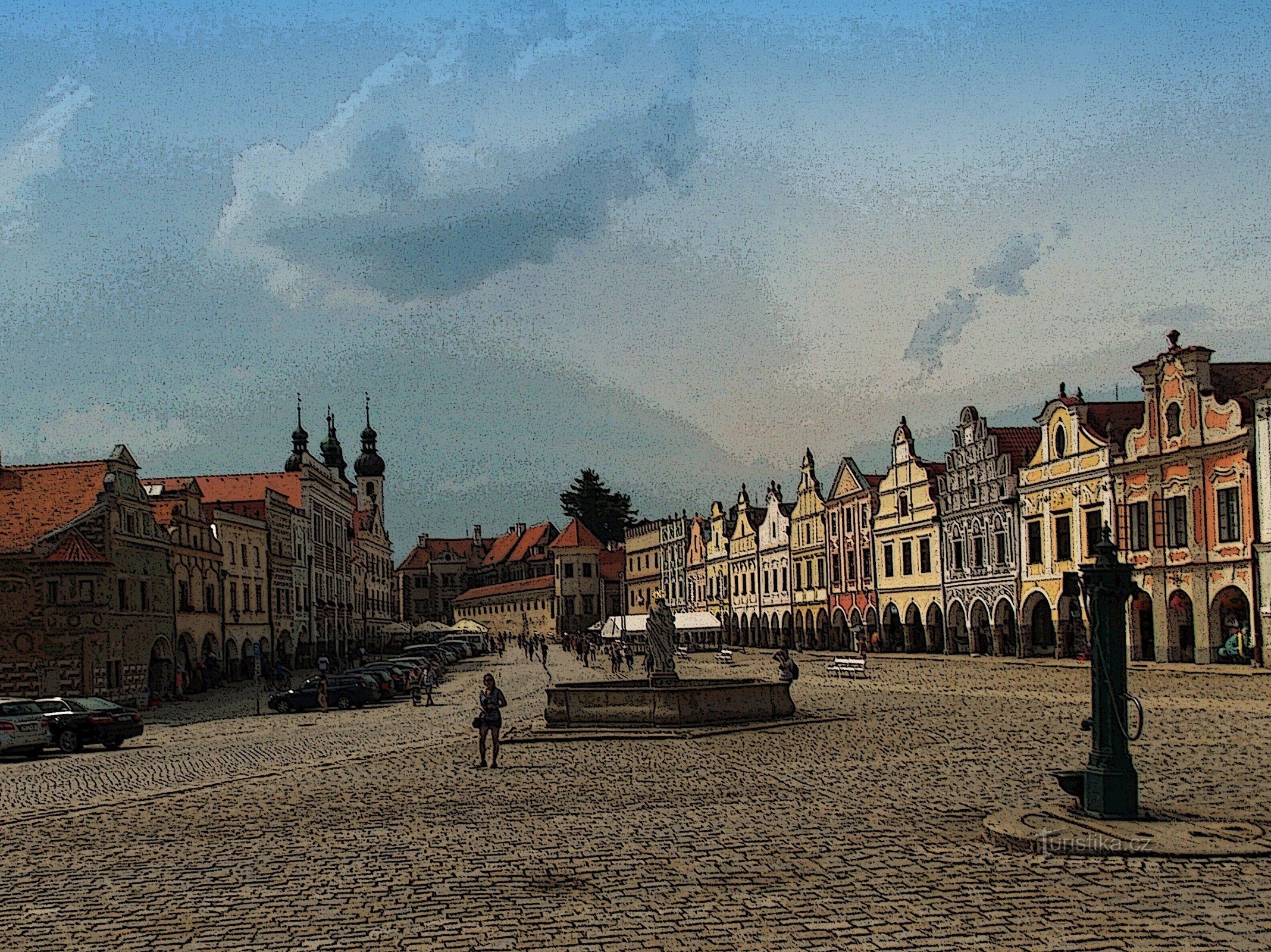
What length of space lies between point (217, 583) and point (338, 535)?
32192 mm

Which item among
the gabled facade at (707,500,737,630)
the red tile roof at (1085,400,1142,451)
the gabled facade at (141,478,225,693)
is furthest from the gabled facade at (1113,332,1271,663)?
the gabled facade at (707,500,737,630)

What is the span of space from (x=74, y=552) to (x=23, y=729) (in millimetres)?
15741

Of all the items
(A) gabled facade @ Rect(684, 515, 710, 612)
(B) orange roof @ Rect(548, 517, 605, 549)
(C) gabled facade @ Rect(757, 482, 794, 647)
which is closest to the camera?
(C) gabled facade @ Rect(757, 482, 794, 647)

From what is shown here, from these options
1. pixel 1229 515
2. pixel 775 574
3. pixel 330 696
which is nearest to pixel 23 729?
pixel 330 696

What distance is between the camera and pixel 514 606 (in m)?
146

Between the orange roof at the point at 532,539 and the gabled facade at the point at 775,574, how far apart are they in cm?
6021

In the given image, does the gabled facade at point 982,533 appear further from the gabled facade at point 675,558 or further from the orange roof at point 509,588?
the orange roof at point 509,588

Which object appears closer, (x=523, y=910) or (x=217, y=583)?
(x=523, y=910)

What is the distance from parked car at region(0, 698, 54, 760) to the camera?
27016 mm

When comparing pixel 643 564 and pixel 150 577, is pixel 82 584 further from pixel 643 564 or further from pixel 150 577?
pixel 643 564

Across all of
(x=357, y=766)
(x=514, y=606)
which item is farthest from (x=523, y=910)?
(x=514, y=606)

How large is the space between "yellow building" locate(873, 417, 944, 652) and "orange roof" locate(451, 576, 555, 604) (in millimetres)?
63351

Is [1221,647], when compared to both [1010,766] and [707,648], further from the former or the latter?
[707,648]

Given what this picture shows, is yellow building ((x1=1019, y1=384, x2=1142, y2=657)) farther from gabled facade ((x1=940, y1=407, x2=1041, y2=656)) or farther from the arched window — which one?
the arched window
